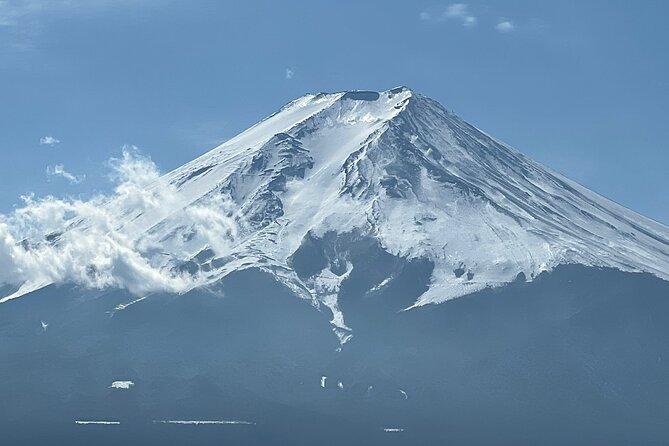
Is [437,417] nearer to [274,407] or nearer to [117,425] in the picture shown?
[274,407]

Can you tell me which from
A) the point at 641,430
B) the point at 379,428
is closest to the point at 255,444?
the point at 379,428

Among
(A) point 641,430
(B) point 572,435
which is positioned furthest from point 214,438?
(A) point 641,430

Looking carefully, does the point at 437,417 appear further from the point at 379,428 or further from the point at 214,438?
the point at 214,438

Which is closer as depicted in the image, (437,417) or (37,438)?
(37,438)

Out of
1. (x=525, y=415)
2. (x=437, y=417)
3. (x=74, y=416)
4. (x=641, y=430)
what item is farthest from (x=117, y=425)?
(x=641, y=430)

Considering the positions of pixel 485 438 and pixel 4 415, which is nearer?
pixel 485 438

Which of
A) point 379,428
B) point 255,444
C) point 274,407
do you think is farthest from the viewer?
point 274,407

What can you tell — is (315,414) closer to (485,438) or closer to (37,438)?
(485,438)

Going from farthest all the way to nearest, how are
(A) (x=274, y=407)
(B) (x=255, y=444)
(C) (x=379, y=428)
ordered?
(A) (x=274, y=407)
(C) (x=379, y=428)
(B) (x=255, y=444)
